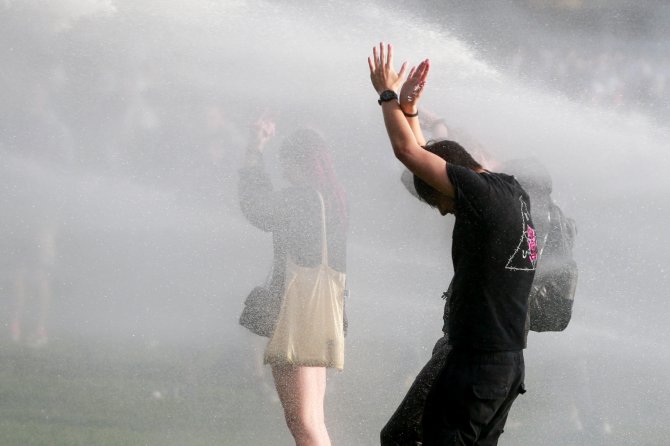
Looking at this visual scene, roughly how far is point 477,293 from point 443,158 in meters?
0.41

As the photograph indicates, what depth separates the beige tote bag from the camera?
3398mm

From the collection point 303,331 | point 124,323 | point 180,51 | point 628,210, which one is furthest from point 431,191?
point 628,210

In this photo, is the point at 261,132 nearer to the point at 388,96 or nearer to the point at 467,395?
the point at 388,96

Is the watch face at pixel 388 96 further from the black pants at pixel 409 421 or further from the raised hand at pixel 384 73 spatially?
the black pants at pixel 409 421

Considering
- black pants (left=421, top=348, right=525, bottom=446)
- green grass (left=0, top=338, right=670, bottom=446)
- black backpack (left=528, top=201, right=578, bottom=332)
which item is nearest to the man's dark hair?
black pants (left=421, top=348, right=525, bottom=446)

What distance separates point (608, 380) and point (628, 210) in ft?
4.36

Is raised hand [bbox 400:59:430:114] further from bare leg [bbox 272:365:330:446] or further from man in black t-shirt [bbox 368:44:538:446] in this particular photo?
bare leg [bbox 272:365:330:446]

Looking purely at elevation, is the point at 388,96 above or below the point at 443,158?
above

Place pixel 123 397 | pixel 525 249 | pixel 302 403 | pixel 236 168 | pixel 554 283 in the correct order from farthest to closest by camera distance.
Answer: pixel 236 168
pixel 123 397
pixel 302 403
pixel 554 283
pixel 525 249

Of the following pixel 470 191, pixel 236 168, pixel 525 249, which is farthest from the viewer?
pixel 236 168

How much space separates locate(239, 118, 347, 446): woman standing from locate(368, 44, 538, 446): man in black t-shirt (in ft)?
3.30

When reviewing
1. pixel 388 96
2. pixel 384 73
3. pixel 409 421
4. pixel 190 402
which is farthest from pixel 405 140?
pixel 190 402

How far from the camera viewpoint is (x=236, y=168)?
5.09 m

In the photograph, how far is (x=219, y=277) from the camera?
18.7ft
